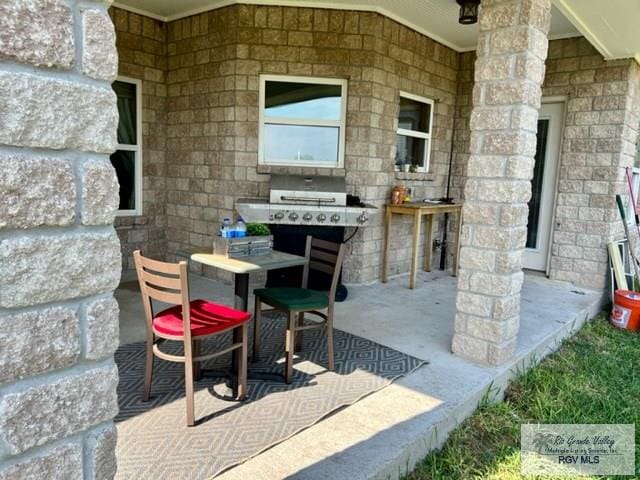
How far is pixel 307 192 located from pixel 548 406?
2.73 metres

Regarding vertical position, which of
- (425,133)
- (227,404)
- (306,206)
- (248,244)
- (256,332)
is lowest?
(227,404)

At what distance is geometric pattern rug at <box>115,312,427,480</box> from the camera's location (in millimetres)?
2070

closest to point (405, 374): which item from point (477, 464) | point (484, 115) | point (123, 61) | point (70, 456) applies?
point (477, 464)

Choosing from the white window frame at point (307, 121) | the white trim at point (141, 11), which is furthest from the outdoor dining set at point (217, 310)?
the white trim at point (141, 11)

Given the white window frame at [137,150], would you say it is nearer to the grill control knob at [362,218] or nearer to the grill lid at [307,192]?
the grill lid at [307,192]

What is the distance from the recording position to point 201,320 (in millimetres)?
2547

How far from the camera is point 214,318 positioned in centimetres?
259

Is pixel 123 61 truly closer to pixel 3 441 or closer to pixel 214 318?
pixel 214 318

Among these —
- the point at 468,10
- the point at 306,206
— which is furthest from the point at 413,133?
the point at 306,206

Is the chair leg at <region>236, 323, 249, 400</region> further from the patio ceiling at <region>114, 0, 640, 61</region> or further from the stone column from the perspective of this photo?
the patio ceiling at <region>114, 0, 640, 61</region>

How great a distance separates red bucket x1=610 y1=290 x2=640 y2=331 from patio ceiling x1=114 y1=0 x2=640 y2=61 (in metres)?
2.45

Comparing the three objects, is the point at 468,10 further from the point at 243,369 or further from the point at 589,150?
the point at 243,369

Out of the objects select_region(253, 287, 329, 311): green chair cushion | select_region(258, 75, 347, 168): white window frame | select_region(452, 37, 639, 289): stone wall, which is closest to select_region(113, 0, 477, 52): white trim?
select_region(258, 75, 347, 168): white window frame

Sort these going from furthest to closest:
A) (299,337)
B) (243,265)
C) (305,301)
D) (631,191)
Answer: (631,191) < (299,337) < (305,301) < (243,265)
